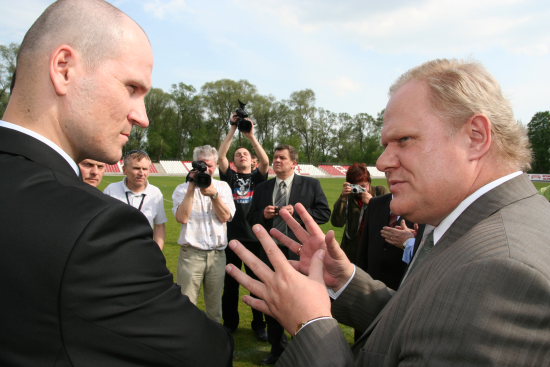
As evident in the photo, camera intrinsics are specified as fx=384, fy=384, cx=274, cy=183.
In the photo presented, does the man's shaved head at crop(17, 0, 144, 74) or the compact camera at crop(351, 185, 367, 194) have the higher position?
the man's shaved head at crop(17, 0, 144, 74)

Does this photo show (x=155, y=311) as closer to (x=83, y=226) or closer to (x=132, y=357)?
(x=132, y=357)

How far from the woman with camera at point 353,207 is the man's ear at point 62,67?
4.52 metres

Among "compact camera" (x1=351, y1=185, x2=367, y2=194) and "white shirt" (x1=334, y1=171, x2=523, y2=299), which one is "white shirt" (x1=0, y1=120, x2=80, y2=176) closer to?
"white shirt" (x1=334, y1=171, x2=523, y2=299)

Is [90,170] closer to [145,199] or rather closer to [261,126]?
[145,199]

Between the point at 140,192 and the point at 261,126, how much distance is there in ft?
253

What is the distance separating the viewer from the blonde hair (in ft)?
5.69

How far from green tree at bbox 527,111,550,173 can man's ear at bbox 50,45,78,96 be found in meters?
76.1

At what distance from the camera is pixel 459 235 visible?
1.59 meters

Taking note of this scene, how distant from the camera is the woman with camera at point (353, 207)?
5695mm

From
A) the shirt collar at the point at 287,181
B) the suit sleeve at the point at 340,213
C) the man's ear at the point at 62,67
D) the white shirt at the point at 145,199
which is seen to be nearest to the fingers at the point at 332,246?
the man's ear at the point at 62,67

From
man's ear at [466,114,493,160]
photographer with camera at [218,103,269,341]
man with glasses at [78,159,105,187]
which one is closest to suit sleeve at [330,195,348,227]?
photographer with camera at [218,103,269,341]

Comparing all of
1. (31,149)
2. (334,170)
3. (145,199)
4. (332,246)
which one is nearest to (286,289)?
(332,246)

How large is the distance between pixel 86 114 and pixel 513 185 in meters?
1.76

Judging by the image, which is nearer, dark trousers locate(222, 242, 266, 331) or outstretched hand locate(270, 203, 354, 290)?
outstretched hand locate(270, 203, 354, 290)
